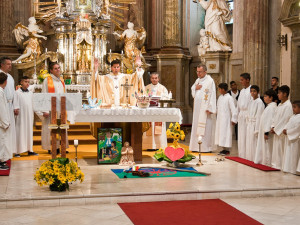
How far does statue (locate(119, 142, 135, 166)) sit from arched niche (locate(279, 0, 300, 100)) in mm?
4692

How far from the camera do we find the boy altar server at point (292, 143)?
324 inches

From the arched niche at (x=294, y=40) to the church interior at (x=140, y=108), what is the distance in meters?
0.02

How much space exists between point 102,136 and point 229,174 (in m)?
2.29

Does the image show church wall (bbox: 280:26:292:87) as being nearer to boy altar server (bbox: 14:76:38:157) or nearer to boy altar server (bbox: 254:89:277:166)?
boy altar server (bbox: 254:89:277:166)

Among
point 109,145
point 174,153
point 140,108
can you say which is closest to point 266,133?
point 174,153

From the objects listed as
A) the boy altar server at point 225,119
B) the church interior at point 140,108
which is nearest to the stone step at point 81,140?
the church interior at point 140,108

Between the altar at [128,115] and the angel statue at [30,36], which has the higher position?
the angel statue at [30,36]

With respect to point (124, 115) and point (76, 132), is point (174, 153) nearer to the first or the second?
point (124, 115)

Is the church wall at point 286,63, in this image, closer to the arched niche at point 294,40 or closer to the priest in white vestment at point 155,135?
the arched niche at point 294,40

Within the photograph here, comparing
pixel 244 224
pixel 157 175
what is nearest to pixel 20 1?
pixel 157 175

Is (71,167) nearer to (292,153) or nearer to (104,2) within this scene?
(292,153)

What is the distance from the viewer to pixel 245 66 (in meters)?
13.5

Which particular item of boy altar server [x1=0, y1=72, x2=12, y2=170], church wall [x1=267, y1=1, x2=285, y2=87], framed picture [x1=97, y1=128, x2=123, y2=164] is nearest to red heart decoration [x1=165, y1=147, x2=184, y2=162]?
framed picture [x1=97, y1=128, x2=123, y2=164]

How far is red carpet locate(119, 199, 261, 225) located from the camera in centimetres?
597
